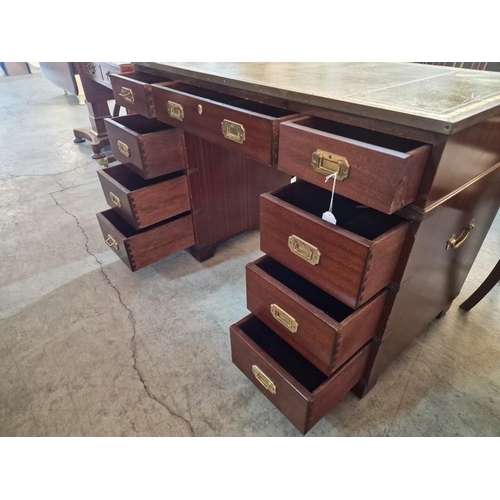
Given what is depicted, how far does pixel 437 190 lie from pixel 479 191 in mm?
326

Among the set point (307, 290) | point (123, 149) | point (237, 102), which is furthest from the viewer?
point (123, 149)

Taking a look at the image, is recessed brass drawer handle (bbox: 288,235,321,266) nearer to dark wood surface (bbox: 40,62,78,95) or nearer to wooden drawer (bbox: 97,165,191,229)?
wooden drawer (bbox: 97,165,191,229)

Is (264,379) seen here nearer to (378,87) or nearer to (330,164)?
(330,164)

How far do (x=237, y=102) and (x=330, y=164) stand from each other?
1.92 ft

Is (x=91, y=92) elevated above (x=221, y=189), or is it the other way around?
(x=91, y=92)

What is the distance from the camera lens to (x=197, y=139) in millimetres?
1316

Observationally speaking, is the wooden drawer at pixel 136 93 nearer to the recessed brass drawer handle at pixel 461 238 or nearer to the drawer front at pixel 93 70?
the drawer front at pixel 93 70

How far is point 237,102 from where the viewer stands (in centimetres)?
109

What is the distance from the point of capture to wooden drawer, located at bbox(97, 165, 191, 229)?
4.19 feet

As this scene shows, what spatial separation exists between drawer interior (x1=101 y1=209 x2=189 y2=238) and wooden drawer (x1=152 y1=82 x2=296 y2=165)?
17.2 inches

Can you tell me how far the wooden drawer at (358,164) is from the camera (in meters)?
0.56

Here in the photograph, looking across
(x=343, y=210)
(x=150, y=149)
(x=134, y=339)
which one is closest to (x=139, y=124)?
(x=150, y=149)

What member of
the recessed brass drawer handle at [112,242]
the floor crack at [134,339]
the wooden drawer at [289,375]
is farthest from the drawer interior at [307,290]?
the recessed brass drawer handle at [112,242]

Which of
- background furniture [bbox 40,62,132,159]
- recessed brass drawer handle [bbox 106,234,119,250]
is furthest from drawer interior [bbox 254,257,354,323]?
background furniture [bbox 40,62,132,159]
